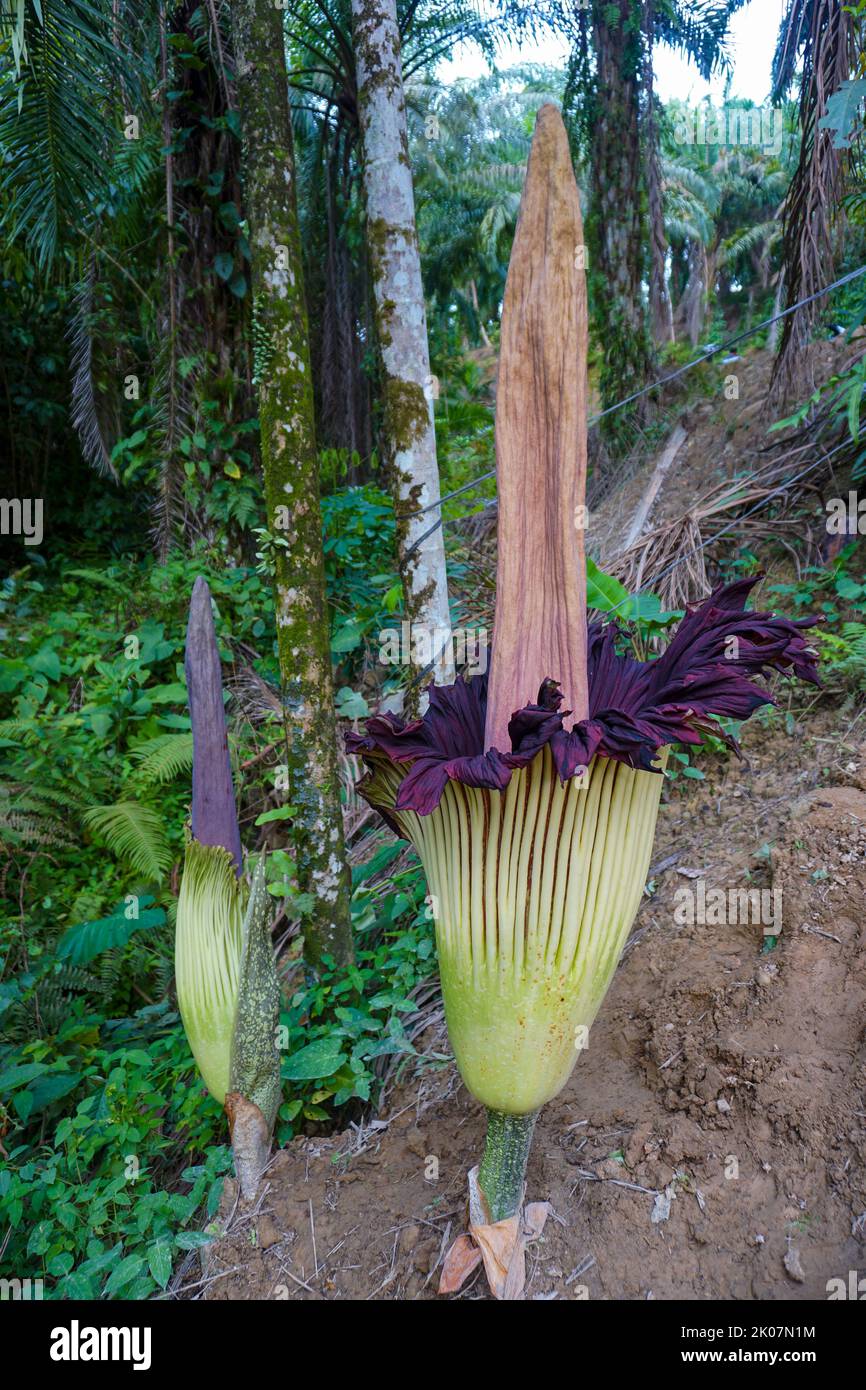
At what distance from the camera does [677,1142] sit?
1658 millimetres

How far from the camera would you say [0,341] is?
314 inches

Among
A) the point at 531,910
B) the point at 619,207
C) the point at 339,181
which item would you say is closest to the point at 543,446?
the point at 531,910

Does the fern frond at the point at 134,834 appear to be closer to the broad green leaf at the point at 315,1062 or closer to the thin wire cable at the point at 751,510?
the broad green leaf at the point at 315,1062

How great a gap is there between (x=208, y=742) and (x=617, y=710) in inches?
39.8

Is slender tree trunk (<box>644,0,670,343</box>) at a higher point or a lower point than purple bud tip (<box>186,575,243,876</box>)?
higher

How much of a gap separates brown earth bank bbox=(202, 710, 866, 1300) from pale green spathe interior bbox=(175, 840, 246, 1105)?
1.49 ft

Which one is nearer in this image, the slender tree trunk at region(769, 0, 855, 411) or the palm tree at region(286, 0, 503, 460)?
the slender tree trunk at region(769, 0, 855, 411)

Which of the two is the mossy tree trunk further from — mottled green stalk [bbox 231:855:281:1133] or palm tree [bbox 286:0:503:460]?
palm tree [bbox 286:0:503:460]

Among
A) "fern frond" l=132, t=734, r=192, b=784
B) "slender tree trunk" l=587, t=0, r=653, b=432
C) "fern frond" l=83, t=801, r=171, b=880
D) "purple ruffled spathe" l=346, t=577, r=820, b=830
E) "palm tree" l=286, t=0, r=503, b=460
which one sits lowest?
"fern frond" l=83, t=801, r=171, b=880

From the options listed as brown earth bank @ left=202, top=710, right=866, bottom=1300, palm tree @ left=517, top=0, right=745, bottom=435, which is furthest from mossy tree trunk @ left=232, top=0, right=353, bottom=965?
palm tree @ left=517, top=0, right=745, bottom=435

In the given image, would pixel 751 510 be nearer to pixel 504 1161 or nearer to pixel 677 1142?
pixel 677 1142

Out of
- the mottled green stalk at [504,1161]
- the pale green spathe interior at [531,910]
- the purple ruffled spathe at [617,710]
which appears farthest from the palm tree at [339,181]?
the mottled green stalk at [504,1161]

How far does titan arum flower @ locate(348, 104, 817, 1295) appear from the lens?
1.08 meters

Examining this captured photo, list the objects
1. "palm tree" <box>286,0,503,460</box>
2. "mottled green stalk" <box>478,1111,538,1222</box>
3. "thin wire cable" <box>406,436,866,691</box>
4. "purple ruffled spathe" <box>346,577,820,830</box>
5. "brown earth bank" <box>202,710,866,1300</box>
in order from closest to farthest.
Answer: "purple ruffled spathe" <box>346,577,820,830</box> → "mottled green stalk" <box>478,1111,538,1222</box> → "brown earth bank" <box>202,710,866,1300</box> → "thin wire cable" <box>406,436,866,691</box> → "palm tree" <box>286,0,503,460</box>
